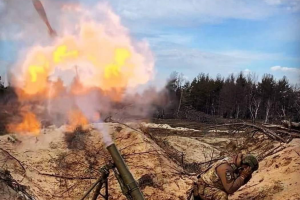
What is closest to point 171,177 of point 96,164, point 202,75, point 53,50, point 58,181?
point 96,164

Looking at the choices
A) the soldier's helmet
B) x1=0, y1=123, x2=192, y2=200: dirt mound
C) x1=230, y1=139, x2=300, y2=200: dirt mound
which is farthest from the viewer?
x1=0, y1=123, x2=192, y2=200: dirt mound

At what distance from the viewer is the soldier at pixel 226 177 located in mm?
6676

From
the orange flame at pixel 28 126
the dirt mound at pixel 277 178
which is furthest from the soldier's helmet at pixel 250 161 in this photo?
the orange flame at pixel 28 126

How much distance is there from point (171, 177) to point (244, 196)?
3134 millimetres

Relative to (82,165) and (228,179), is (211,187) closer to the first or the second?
(228,179)

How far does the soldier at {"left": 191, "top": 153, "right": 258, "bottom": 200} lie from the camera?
6.68 m

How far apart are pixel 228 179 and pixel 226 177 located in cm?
5

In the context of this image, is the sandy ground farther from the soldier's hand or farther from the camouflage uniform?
the camouflage uniform

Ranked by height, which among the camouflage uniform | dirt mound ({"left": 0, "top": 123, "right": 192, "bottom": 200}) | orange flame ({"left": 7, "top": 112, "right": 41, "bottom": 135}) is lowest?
dirt mound ({"left": 0, "top": 123, "right": 192, "bottom": 200})

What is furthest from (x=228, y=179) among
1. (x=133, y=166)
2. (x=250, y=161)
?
(x=133, y=166)

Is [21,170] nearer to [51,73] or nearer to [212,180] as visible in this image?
[51,73]

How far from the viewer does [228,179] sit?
268 inches

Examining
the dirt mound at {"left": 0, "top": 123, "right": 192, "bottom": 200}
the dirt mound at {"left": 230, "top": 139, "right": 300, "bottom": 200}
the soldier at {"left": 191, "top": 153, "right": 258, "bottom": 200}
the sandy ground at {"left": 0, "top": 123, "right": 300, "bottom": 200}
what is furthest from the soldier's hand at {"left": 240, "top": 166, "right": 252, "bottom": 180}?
the dirt mound at {"left": 0, "top": 123, "right": 192, "bottom": 200}

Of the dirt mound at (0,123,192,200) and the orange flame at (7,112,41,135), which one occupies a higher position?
the orange flame at (7,112,41,135)
